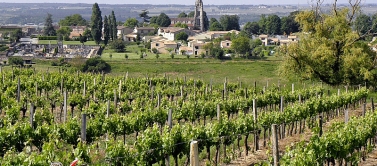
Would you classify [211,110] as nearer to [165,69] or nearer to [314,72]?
[314,72]

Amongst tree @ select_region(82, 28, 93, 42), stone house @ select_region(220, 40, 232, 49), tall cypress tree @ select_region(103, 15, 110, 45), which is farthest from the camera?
tree @ select_region(82, 28, 93, 42)

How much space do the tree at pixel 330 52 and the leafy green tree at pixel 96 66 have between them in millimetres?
25355

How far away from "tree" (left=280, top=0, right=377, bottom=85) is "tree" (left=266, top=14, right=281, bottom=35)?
95.4 metres

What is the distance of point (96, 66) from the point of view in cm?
5662

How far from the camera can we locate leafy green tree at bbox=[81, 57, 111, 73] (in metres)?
56.3

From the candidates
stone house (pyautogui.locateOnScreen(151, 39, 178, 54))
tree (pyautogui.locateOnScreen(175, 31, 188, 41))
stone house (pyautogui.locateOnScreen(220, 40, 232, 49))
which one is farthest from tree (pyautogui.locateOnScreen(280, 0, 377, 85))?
tree (pyautogui.locateOnScreen(175, 31, 188, 41))

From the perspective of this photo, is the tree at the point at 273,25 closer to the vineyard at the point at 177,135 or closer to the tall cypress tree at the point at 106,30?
the tall cypress tree at the point at 106,30

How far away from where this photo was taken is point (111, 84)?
27.9 metres

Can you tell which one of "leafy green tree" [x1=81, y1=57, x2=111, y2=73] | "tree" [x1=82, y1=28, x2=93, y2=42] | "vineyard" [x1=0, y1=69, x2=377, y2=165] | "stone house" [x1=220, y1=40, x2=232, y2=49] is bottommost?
"stone house" [x1=220, y1=40, x2=232, y2=49]

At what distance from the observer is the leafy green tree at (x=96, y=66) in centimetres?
5634

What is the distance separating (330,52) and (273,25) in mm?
98052

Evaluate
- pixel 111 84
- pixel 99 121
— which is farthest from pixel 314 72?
pixel 99 121

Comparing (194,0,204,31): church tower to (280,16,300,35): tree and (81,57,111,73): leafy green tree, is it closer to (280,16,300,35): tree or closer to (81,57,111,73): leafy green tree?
(280,16,300,35): tree

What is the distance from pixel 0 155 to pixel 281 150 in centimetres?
798
